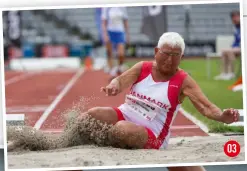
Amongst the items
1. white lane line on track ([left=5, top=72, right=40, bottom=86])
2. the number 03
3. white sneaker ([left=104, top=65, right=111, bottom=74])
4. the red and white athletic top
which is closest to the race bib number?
the red and white athletic top

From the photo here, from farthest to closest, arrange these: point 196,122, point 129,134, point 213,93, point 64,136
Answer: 1. point 213,93
2. point 196,122
3. point 64,136
4. point 129,134

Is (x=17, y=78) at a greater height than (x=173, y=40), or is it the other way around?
(x=173, y=40)

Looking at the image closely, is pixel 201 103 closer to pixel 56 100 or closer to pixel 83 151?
pixel 83 151

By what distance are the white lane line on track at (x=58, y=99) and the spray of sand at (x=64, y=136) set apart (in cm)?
8

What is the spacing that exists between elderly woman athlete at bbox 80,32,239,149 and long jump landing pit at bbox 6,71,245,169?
7 cm

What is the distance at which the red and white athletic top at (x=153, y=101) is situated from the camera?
4.72 meters

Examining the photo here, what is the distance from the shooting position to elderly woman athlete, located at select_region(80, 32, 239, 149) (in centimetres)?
469

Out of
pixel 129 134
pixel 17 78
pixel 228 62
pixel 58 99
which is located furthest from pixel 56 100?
pixel 228 62

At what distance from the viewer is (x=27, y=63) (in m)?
5.14

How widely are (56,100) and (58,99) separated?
17 mm

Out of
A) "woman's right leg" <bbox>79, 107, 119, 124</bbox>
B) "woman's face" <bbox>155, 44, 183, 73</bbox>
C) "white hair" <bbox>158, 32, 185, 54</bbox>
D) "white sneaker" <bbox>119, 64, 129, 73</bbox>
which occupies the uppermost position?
"white hair" <bbox>158, 32, 185, 54</bbox>

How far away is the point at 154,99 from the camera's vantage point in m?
4.74

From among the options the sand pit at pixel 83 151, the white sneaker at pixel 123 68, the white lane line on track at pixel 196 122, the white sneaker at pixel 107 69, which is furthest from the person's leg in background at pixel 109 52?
the white lane line on track at pixel 196 122

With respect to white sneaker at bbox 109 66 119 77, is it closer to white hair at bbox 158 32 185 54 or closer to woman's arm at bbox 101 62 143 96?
woman's arm at bbox 101 62 143 96
